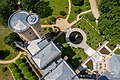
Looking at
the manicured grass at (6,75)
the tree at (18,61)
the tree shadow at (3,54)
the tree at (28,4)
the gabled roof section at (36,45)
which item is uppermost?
the tree at (28,4)

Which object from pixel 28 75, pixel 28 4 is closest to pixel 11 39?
pixel 28 75

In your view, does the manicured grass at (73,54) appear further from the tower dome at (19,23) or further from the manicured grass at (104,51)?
the tower dome at (19,23)

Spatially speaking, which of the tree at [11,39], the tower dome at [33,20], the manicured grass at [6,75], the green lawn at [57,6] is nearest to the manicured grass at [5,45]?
the tree at [11,39]

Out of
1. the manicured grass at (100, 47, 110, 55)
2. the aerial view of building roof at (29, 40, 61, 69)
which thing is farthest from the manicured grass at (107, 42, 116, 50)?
the aerial view of building roof at (29, 40, 61, 69)

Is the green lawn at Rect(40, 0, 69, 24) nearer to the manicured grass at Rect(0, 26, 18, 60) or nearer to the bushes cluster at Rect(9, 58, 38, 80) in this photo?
the manicured grass at Rect(0, 26, 18, 60)

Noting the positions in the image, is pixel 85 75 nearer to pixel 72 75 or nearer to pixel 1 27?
pixel 72 75

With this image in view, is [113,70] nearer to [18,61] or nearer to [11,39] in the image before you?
[18,61]
